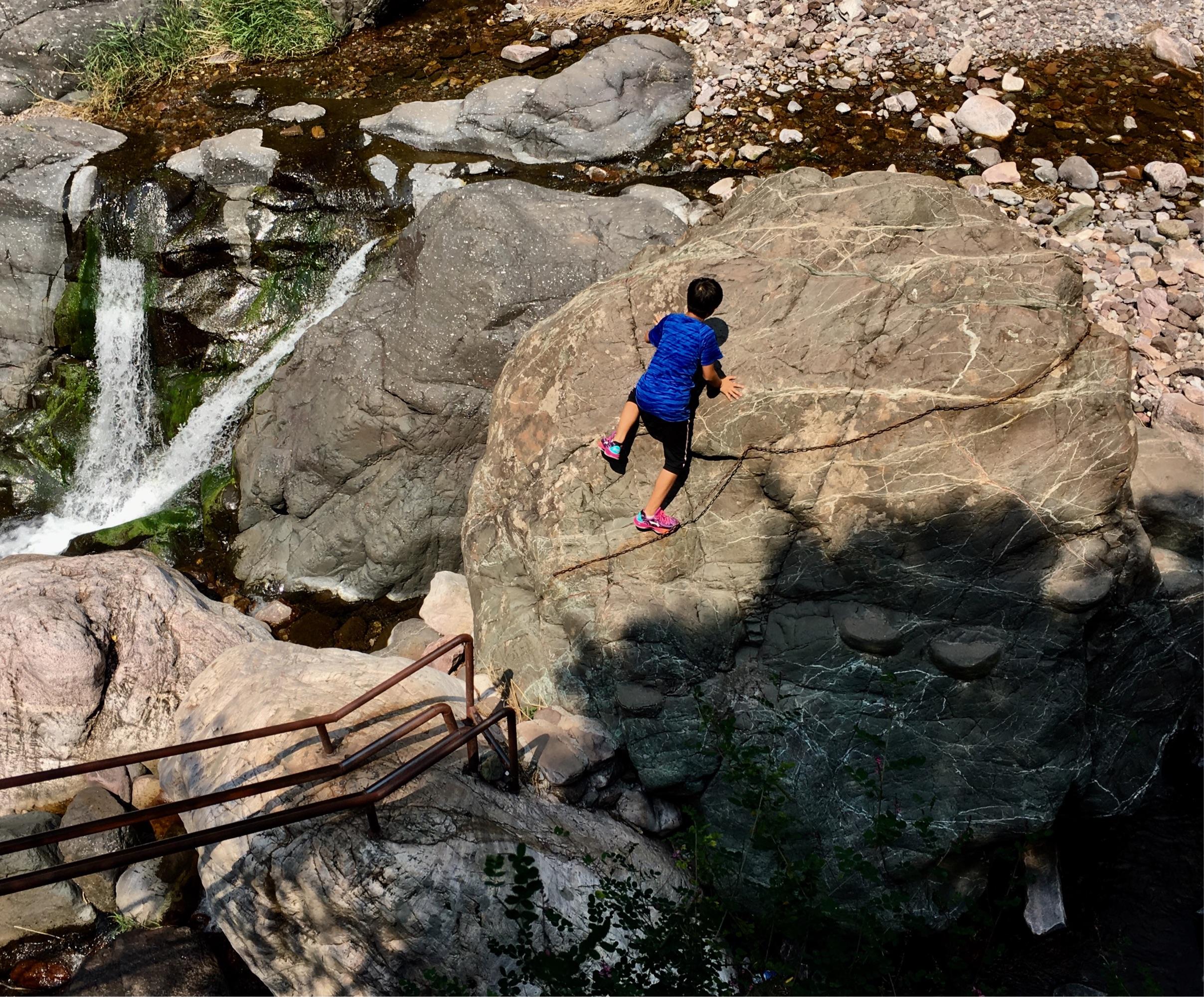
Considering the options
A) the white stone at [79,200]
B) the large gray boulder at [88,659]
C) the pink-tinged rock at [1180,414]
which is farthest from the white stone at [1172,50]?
the white stone at [79,200]

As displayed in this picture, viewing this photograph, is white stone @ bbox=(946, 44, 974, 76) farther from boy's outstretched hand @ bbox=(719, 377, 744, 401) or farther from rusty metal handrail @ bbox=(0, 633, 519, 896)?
rusty metal handrail @ bbox=(0, 633, 519, 896)

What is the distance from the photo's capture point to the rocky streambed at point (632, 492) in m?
5.45

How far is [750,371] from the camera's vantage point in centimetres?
603

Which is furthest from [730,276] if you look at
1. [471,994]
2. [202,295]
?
[202,295]

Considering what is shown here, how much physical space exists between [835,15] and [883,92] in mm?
1477

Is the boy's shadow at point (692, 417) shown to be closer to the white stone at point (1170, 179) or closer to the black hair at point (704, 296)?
the black hair at point (704, 296)

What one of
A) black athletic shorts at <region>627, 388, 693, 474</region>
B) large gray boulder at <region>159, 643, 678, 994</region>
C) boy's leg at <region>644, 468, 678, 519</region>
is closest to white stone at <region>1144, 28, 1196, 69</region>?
black athletic shorts at <region>627, 388, 693, 474</region>

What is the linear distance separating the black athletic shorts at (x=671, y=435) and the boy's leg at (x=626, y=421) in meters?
0.04

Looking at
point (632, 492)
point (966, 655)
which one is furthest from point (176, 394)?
point (966, 655)

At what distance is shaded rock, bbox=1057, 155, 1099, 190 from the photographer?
927 cm

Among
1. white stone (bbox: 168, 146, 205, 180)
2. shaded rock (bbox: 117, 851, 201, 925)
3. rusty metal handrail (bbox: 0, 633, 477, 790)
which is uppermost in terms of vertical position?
white stone (bbox: 168, 146, 205, 180)

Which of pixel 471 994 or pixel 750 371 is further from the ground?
pixel 750 371

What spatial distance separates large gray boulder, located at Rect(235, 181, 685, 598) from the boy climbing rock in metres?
2.59

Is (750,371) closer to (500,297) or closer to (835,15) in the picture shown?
(500,297)
